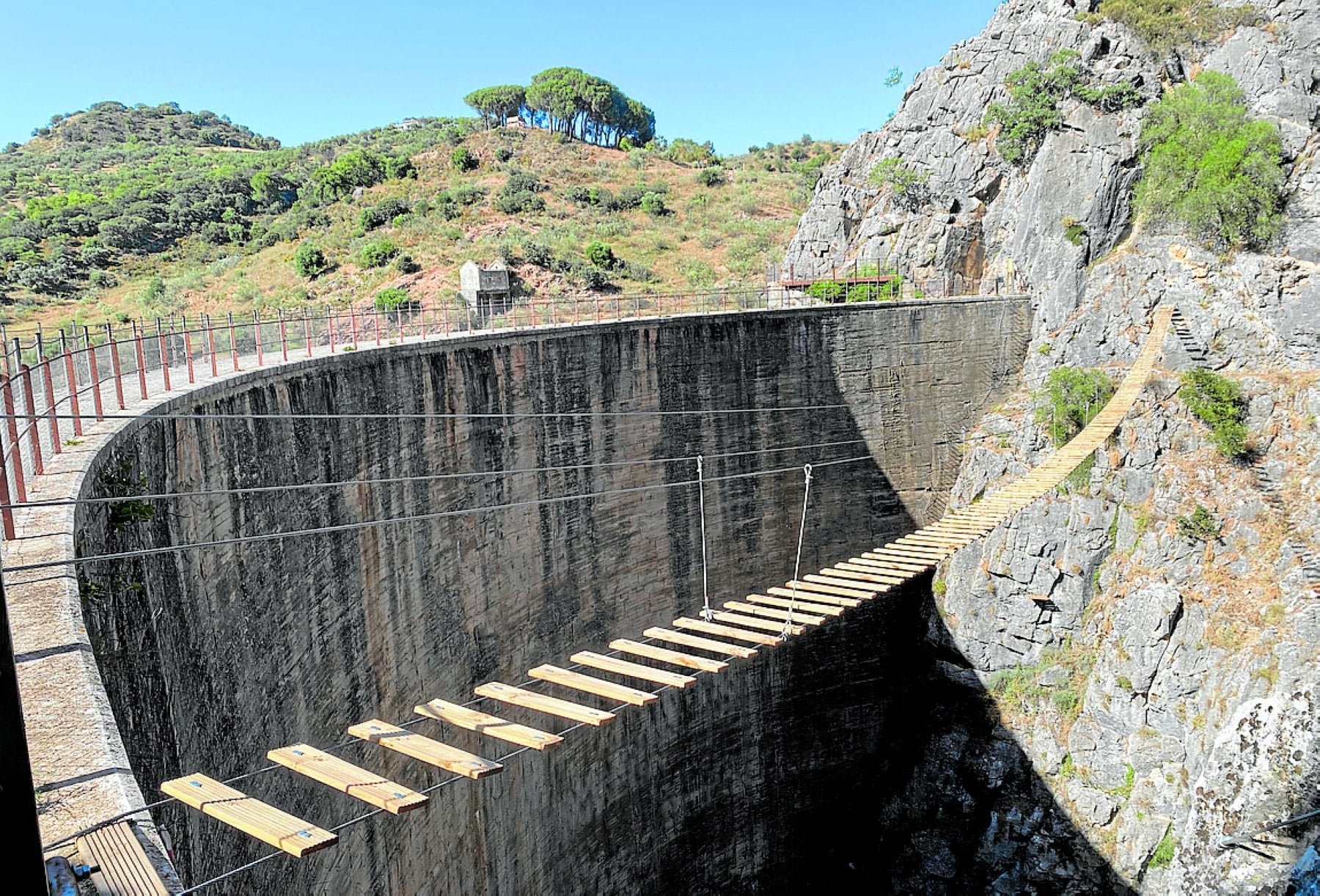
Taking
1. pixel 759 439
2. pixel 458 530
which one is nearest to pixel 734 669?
pixel 759 439

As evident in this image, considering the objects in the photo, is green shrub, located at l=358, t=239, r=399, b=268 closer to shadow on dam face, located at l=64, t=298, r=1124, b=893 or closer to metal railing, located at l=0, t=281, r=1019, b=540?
metal railing, located at l=0, t=281, r=1019, b=540

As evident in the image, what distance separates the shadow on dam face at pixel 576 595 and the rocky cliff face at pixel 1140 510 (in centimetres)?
108

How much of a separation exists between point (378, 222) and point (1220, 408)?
2938 centimetres

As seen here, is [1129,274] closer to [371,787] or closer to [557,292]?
[557,292]

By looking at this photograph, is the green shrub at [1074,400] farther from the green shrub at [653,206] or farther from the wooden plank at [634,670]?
the green shrub at [653,206]

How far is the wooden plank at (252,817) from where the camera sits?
508 centimetres

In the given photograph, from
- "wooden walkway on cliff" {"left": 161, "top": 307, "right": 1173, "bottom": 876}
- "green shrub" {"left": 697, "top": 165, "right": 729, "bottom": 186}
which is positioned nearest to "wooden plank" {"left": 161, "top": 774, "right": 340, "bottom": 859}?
"wooden walkway on cliff" {"left": 161, "top": 307, "right": 1173, "bottom": 876}

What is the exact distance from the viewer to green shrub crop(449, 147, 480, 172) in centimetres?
4412

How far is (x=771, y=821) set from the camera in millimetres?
22562

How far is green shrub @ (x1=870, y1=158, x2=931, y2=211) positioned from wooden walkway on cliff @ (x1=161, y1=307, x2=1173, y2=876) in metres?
7.65

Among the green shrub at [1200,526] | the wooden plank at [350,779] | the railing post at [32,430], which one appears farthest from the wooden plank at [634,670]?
the green shrub at [1200,526]

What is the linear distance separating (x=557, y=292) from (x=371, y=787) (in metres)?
27.6

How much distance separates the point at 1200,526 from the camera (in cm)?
1973

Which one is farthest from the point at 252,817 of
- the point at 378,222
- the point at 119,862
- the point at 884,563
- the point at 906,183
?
the point at 378,222
